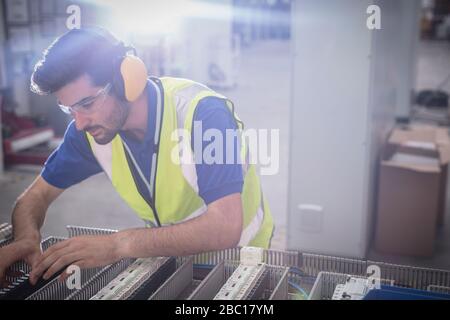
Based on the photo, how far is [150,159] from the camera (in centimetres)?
138

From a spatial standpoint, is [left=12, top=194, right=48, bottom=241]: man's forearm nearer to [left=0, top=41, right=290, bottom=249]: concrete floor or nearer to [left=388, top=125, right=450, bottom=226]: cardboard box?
[left=0, top=41, right=290, bottom=249]: concrete floor

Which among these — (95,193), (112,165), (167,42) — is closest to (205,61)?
(167,42)

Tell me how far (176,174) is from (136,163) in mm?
111

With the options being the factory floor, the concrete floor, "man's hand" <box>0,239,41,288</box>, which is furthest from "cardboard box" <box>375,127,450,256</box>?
"man's hand" <box>0,239,41,288</box>

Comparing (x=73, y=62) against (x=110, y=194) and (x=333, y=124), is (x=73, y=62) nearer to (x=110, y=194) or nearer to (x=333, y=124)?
(x=333, y=124)

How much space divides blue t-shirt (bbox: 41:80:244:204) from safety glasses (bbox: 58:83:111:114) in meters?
0.16

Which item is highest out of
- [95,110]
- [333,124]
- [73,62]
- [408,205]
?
[73,62]

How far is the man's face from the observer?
1159 mm

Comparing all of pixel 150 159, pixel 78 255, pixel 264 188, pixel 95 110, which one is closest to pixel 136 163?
pixel 150 159
